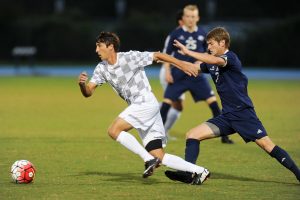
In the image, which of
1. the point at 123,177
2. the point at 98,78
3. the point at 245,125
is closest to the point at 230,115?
the point at 245,125

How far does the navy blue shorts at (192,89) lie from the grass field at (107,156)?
0.84 meters

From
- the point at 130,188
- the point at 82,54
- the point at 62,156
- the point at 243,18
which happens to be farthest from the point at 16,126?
the point at 243,18

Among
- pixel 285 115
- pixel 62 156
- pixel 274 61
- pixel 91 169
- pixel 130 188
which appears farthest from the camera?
pixel 274 61

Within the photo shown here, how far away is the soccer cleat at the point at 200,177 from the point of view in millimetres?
9070

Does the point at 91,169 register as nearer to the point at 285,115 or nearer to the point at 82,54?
the point at 285,115

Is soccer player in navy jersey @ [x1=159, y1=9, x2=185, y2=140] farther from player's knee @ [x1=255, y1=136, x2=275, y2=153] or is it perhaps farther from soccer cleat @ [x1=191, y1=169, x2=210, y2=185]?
soccer cleat @ [x1=191, y1=169, x2=210, y2=185]

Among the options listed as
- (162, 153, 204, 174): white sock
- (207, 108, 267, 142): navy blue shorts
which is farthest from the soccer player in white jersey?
(207, 108, 267, 142): navy blue shorts

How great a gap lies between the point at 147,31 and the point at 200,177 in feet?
109

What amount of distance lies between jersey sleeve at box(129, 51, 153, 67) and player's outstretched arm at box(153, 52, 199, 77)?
0.08 metres

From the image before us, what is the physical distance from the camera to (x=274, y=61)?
39.3m

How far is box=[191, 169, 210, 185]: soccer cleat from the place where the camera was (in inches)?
357

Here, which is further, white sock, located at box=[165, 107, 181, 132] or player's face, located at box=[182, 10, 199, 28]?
white sock, located at box=[165, 107, 181, 132]

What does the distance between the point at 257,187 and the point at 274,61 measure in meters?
30.7

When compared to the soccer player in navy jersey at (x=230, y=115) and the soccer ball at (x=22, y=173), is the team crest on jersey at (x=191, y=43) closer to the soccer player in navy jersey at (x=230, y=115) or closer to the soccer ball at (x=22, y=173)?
the soccer player in navy jersey at (x=230, y=115)
